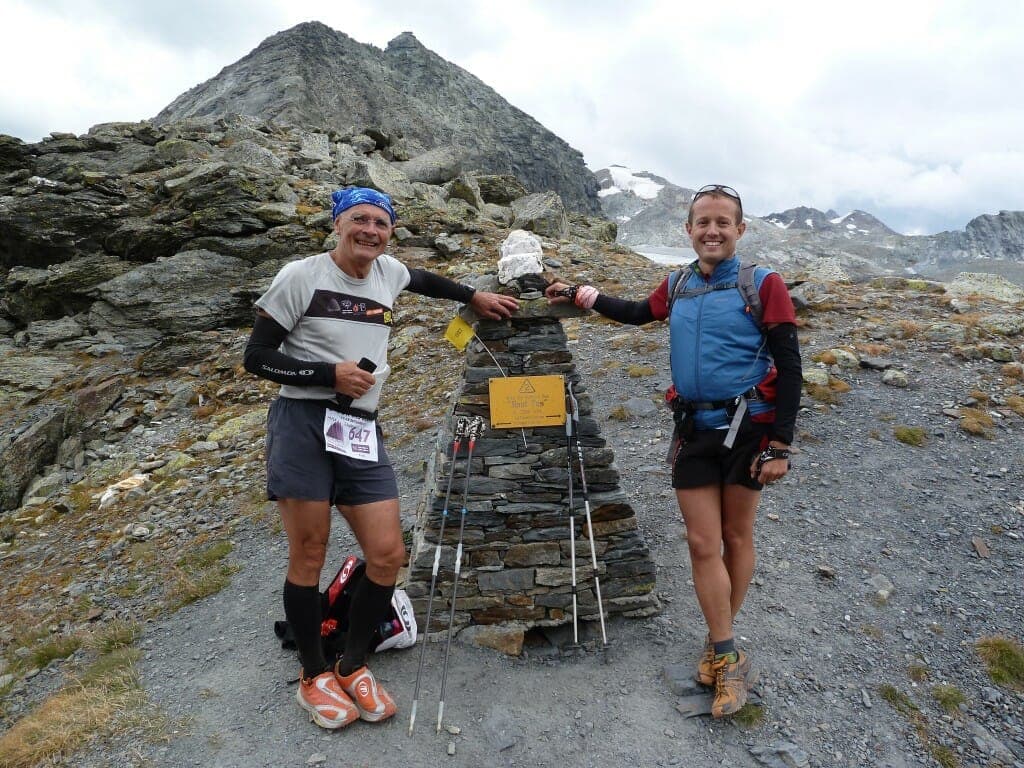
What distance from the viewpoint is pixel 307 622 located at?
3959 mm

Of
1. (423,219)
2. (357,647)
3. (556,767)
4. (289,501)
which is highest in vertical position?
(423,219)

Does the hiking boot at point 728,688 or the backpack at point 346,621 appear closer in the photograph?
the hiking boot at point 728,688

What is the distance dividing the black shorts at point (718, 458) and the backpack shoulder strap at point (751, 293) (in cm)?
73

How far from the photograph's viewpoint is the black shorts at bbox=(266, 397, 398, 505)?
3.54 metres

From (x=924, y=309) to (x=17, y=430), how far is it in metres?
23.2

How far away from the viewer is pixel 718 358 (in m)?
3.63

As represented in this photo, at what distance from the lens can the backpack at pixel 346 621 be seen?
15.9 ft

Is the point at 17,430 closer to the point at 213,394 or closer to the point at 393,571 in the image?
the point at 213,394

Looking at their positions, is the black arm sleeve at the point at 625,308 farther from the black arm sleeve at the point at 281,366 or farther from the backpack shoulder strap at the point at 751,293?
the black arm sleeve at the point at 281,366

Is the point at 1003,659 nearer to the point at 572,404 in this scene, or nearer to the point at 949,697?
the point at 949,697

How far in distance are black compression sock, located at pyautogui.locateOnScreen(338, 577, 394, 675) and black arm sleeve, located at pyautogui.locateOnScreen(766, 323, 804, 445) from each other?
303 cm

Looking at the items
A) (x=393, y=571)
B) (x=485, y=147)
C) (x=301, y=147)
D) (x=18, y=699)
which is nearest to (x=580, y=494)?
(x=393, y=571)

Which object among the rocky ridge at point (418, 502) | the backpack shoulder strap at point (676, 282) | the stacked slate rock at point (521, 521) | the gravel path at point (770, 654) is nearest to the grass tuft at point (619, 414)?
the rocky ridge at point (418, 502)

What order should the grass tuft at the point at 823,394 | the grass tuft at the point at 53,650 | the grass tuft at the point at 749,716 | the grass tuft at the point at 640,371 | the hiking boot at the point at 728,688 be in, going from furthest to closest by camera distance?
the grass tuft at the point at 640,371 → the grass tuft at the point at 823,394 → the grass tuft at the point at 53,650 → the grass tuft at the point at 749,716 → the hiking boot at the point at 728,688
